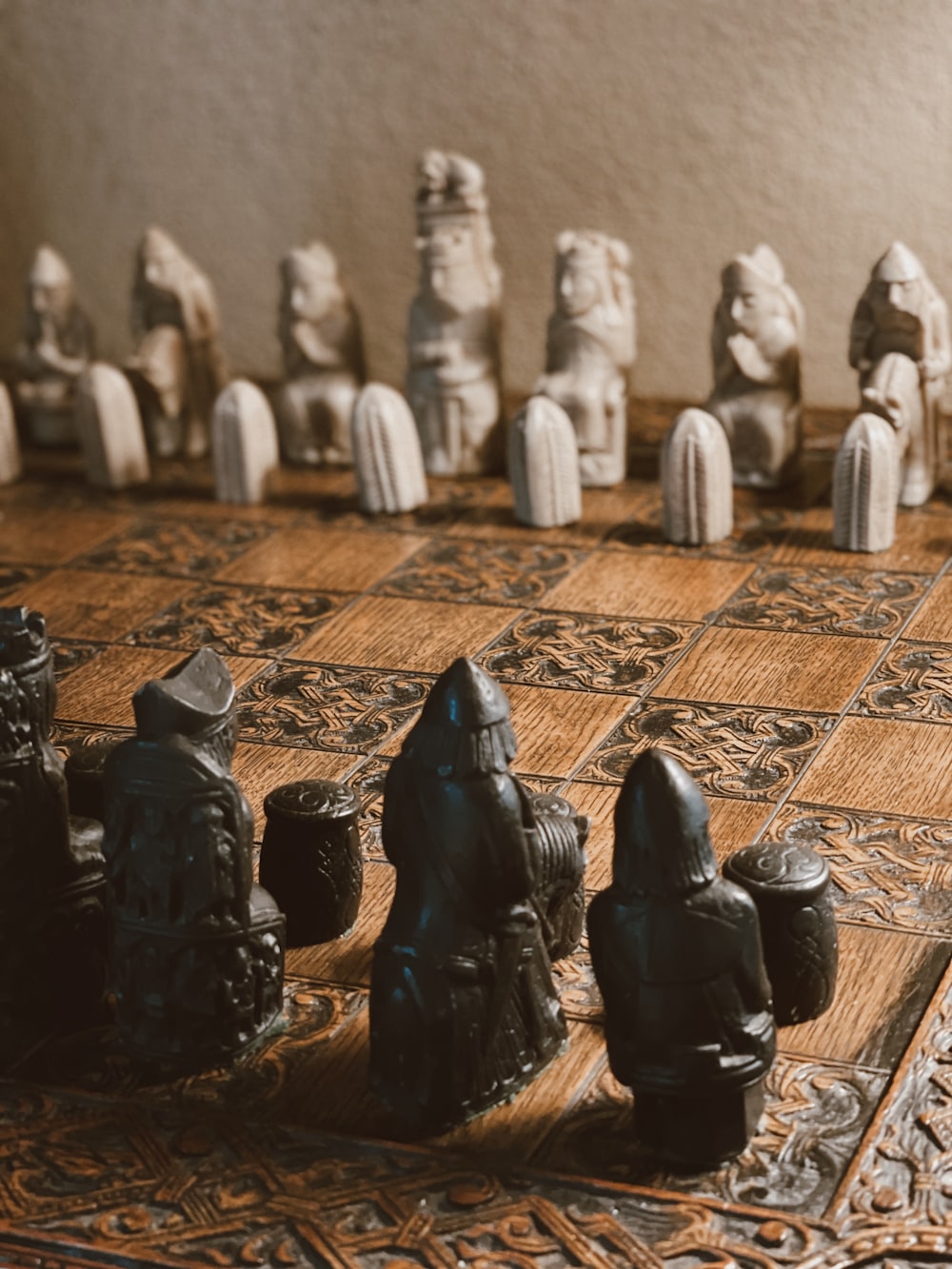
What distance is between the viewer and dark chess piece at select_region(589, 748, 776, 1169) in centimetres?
178

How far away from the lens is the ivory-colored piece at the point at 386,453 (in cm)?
396

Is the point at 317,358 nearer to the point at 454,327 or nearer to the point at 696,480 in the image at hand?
the point at 454,327

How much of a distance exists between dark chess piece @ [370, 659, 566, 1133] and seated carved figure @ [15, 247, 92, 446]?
308 cm

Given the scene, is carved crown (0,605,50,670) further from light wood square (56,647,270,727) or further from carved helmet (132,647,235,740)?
light wood square (56,647,270,727)

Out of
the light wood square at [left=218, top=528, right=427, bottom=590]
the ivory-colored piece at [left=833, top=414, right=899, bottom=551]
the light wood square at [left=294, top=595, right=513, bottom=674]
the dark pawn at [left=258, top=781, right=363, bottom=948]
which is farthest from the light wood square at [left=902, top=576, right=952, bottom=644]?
the dark pawn at [left=258, top=781, right=363, bottom=948]

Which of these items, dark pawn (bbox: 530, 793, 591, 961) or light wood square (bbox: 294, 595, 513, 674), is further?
light wood square (bbox: 294, 595, 513, 674)

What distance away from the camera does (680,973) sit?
70.2 inches

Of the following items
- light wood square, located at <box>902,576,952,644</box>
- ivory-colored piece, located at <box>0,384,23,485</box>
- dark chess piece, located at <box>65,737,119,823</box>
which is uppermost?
dark chess piece, located at <box>65,737,119,823</box>

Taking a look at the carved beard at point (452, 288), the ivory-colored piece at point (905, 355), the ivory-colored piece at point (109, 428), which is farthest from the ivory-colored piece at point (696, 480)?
the ivory-colored piece at point (109, 428)

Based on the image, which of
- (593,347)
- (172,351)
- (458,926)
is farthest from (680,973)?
(172,351)

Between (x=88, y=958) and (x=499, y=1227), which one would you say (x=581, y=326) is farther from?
(x=499, y=1227)

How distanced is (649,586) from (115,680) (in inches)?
42.6

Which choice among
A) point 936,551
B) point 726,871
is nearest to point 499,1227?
point 726,871

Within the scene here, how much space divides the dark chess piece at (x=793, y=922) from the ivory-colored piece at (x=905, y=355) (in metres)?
1.90
